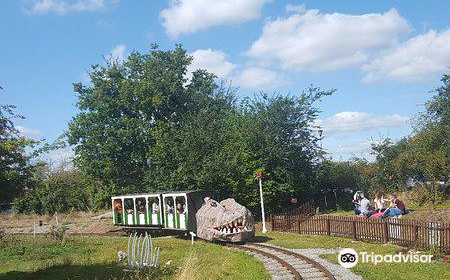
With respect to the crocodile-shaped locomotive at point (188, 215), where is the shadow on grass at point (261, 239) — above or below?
below

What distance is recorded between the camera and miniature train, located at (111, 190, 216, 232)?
22.6 m

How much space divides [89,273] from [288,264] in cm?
618

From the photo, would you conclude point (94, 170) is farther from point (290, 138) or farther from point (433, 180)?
point (433, 180)

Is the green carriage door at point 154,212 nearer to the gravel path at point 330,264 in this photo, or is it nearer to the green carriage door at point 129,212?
the green carriage door at point 129,212

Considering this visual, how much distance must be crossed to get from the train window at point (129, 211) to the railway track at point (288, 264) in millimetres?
10141

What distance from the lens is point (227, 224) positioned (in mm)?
20266

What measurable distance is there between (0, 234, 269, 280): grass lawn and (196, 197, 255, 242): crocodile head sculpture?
2.37 ft

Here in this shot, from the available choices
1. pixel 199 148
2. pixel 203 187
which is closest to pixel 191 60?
pixel 199 148

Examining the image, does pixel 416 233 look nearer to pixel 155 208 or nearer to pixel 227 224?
pixel 227 224

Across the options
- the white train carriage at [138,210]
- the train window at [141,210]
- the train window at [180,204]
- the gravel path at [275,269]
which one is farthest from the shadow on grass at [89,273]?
the train window at [141,210]

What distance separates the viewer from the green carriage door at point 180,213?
74.7 feet

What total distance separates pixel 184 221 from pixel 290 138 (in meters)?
11.1

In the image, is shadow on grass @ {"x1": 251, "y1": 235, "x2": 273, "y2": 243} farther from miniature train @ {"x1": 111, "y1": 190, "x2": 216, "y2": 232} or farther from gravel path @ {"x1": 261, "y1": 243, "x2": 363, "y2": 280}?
miniature train @ {"x1": 111, "y1": 190, "x2": 216, "y2": 232}

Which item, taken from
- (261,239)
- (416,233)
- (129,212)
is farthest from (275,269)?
(129,212)
